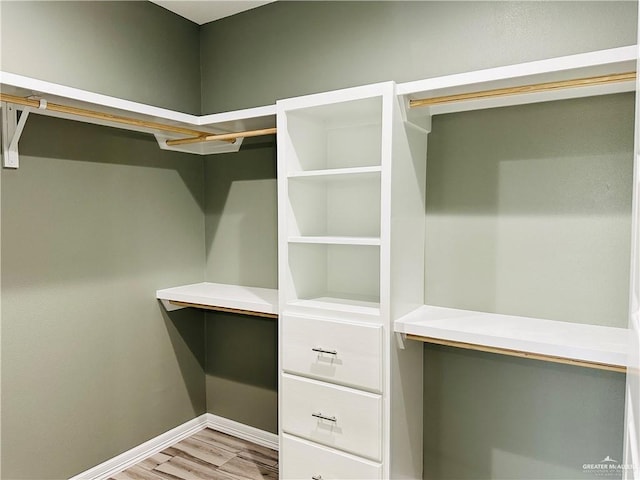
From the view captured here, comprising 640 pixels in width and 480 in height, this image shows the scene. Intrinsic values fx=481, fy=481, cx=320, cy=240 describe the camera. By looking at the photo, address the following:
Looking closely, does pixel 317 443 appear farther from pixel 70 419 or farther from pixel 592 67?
pixel 592 67

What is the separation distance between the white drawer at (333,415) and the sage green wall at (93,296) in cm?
98

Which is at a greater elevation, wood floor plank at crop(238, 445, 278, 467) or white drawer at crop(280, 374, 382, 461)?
white drawer at crop(280, 374, 382, 461)

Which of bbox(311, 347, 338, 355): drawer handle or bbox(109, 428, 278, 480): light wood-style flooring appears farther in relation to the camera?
bbox(109, 428, 278, 480): light wood-style flooring

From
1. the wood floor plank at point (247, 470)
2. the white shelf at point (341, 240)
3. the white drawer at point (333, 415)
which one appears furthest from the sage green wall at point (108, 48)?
the wood floor plank at point (247, 470)

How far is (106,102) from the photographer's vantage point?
1923mm

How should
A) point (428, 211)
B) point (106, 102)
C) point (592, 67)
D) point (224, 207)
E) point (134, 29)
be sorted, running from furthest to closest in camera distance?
point (224, 207) < point (134, 29) < point (428, 211) < point (106, 102) < point (592, 67)

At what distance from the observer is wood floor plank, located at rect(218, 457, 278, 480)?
239 cm

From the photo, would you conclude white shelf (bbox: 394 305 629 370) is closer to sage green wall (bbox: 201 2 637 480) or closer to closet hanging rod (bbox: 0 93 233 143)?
sage green wall (bbox: 201 2 637 480)

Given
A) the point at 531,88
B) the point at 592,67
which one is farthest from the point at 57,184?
the point at 592,67

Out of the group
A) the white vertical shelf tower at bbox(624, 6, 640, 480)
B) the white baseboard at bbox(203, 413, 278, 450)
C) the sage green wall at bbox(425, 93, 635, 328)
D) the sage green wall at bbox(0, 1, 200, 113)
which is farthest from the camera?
the white baseboard at bbox(203, 413, 278, 450)

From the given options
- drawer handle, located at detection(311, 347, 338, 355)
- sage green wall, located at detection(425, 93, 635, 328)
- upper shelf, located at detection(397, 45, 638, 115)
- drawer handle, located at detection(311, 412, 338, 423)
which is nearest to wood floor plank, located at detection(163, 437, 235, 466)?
drawer handle, located at detection(311, 412, 338, 423)

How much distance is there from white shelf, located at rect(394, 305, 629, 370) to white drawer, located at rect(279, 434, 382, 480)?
1.78 feet

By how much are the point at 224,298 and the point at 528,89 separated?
161 cm

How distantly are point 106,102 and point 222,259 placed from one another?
1.19 metres
